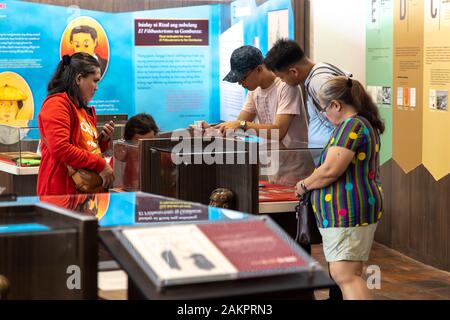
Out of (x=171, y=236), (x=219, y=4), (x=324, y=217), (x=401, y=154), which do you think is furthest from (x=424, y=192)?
(x=171, y=236)

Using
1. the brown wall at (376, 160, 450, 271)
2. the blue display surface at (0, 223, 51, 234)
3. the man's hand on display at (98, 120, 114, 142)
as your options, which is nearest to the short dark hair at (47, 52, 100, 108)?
the man's hand on display at (98, 120, 114, 142)

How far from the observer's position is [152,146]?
→ 4.54m

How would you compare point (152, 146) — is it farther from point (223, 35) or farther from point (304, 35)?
point (223, 35)

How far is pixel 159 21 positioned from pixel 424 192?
3432mm

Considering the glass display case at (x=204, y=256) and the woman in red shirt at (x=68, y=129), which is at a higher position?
the woman in red shirt at (x=68, y=129)

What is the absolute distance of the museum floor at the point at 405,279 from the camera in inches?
214

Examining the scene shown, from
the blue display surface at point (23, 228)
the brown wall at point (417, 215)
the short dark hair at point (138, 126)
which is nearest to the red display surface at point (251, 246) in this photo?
the blue display surface at point (23, 228)

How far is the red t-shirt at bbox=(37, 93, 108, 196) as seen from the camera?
4.04 m

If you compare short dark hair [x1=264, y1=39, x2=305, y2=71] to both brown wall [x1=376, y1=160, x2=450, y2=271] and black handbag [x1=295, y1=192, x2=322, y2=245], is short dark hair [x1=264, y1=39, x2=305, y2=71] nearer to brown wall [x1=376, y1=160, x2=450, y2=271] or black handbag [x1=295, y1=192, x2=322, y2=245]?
black handbag [x1=295, y1=192, x2=322, y2=245]

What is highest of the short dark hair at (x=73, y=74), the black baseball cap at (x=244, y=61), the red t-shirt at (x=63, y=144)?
the black baseball cap at (x=244, y=61)

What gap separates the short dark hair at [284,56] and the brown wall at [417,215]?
196 cm

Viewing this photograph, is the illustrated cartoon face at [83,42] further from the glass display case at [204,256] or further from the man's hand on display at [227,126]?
the glass display case at [204,256]

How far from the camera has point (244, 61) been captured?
5008 millimetres

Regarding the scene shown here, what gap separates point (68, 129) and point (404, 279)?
2.96 metres
